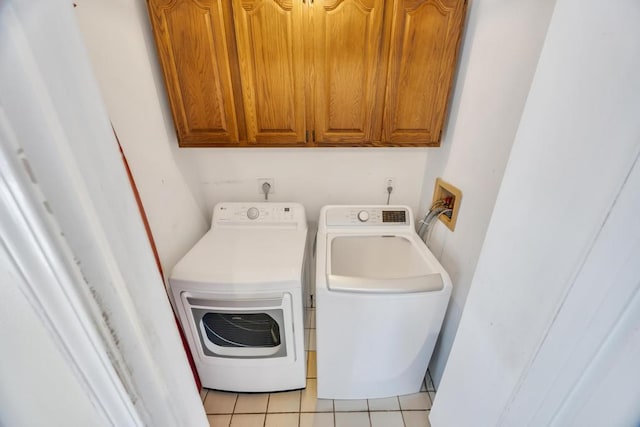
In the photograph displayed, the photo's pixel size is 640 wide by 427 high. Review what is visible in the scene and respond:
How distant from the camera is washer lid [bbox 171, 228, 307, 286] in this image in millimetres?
1192

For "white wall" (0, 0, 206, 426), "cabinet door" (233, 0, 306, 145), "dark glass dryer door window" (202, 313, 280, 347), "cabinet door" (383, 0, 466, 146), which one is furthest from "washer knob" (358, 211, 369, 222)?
"white wall" (0, 0, 206, 426)

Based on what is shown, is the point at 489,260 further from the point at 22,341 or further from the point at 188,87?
the point at 188,87

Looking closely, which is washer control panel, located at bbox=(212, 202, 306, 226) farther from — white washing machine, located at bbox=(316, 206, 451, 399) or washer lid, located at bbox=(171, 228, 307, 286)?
white washing machine, located at bbox=(316, 206, 451, 399)

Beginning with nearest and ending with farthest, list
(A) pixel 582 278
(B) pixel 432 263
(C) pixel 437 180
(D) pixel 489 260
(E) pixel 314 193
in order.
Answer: (A) pixel 582 278 → (D) pixel 489 260 → (B) pixel 432 263 → (C) pixel 437 180 → (E) pixel 314 193

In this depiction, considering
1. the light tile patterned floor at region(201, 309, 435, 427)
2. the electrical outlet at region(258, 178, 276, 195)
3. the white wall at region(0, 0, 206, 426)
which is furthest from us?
the electrical outlet at region(258, 178, 276, 195)

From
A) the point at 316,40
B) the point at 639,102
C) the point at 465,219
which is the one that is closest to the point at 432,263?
the point at 465,219

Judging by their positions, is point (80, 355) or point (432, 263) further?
point (432, 263)

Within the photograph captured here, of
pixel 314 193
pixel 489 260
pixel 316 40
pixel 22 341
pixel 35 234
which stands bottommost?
pixel 314 193

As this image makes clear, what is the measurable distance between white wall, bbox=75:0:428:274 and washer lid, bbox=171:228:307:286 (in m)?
0.17

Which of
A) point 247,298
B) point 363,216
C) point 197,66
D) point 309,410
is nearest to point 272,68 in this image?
point 197,66

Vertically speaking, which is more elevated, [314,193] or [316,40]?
[316,40]

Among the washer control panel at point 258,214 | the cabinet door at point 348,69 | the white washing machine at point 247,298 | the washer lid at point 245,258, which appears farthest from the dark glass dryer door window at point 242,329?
the cabinet door at point 348,69

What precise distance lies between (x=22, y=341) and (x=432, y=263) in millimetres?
1401

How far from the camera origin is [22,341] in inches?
13.8
